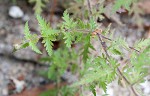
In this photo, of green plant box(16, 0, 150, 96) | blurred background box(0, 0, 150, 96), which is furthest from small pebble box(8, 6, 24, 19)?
green plant box(16, 0, 150, 96)

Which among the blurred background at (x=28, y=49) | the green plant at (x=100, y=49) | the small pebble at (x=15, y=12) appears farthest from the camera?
the small pebble at (x=15, y=12)

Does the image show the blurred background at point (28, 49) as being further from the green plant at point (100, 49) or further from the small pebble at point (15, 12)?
the green plant at point (100, 49)

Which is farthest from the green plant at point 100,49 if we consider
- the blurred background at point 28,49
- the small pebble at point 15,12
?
the small pebble at point 15,12

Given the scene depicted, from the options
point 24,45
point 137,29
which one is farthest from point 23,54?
point 24,45

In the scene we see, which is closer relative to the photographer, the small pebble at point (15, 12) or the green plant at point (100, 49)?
the green plant at point (100, 49)

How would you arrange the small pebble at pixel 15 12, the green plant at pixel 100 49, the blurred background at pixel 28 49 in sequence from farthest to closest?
the small pebble at pixel 15 12 < the blurred background at pixel 28 49 < the green plant at pixel 100 49

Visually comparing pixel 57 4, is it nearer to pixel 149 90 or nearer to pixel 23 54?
pixel 23 54

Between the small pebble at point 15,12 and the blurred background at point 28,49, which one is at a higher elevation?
the small pebble at point 15,12

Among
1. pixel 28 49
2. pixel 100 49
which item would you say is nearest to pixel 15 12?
pixel 28 49
